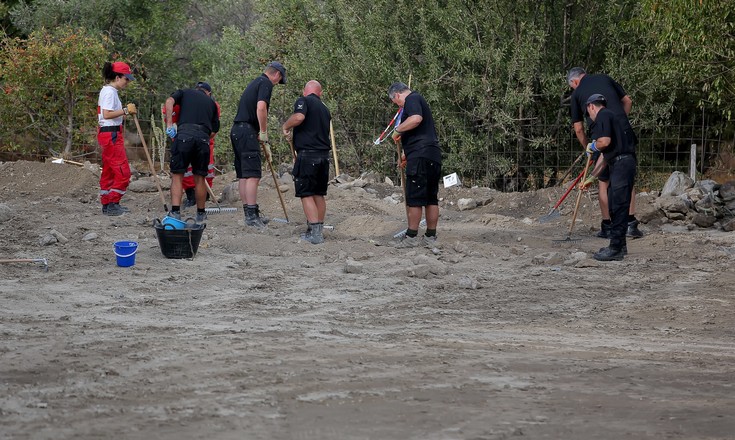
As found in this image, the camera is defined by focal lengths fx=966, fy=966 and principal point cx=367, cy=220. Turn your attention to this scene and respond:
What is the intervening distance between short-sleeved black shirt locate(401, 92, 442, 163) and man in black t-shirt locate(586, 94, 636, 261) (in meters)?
1.75

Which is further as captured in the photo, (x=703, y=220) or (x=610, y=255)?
(x=703, y=220)

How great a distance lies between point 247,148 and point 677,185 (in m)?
6.44

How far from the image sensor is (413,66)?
56.1ft

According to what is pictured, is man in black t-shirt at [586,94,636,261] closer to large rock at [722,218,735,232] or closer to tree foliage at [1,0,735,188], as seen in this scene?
large rock at [722,218,735,232]

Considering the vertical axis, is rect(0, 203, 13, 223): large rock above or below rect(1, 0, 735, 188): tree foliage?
below

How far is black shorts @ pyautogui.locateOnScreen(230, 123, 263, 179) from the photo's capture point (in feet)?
38.1

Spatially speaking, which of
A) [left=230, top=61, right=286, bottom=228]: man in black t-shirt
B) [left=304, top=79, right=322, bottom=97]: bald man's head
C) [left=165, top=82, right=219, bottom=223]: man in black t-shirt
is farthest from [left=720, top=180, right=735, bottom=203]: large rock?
[left=165, top=82, right=219, bottom=223]: man in black t-shirt

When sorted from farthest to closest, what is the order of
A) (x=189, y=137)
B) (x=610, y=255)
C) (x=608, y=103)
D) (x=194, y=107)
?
1. (x=194, y=107)
2. (x=189, y=137)
3. (x=608, y=103)
4. (x=610, y=255)

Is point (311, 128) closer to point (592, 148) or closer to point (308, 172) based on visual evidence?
point (308, 172)

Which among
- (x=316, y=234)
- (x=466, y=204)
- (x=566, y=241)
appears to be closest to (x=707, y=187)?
(x=566, y=241)

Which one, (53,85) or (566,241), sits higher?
(53,85)

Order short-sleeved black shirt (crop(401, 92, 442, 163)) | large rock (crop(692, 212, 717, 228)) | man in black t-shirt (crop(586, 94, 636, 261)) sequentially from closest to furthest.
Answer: man in black t-shirt (crop(586, 94, 636, 261)), short-sleeved black shirt (crop(401, 92, 442, 163)), large rock (crop(692, 212, 717, 228))

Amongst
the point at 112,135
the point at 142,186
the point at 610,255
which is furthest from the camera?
the point at 142,186

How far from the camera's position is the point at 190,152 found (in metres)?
11.8
